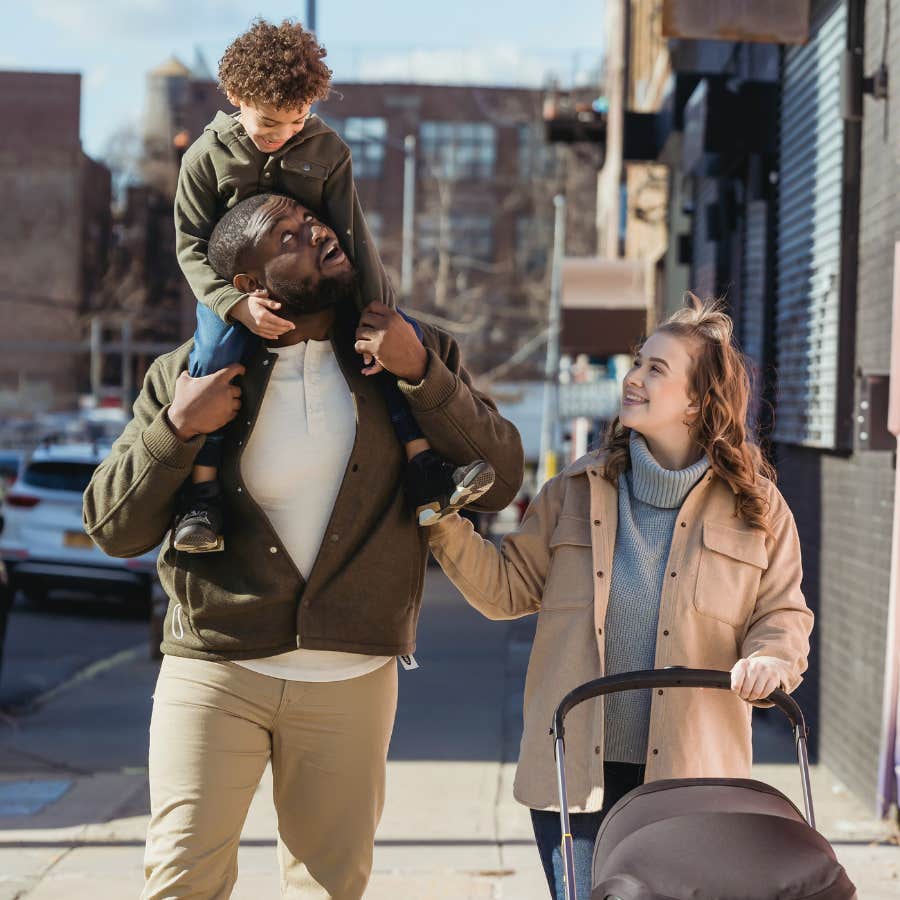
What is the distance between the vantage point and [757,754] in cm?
766

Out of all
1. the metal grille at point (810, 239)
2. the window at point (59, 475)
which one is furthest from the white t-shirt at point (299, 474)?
the window at point (59, 475)

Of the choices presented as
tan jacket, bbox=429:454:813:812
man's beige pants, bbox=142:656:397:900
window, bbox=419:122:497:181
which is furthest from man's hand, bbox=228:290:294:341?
window, bbox=419:122:497:181

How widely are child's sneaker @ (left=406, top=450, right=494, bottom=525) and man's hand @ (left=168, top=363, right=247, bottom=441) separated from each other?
445mm

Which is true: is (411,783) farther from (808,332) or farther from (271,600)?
(271,600)

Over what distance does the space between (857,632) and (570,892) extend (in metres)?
4.07

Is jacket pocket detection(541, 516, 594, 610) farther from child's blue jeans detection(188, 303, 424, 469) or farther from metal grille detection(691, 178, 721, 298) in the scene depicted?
metal grille detection(691, 178, 721, 298)

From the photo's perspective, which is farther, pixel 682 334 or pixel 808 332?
pixel 808 332

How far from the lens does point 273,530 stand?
332 centimetres

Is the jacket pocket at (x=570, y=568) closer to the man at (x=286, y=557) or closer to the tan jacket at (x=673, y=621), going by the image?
the tan jacket at (x=673, y=621)

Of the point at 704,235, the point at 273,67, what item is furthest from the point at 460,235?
the point at 273,67

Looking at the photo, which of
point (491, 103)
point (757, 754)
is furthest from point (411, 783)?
point (491, 103)

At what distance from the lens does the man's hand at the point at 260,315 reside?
322cm

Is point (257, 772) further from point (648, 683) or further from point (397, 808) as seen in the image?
point (397, 808)

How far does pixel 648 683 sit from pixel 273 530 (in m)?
0.89
